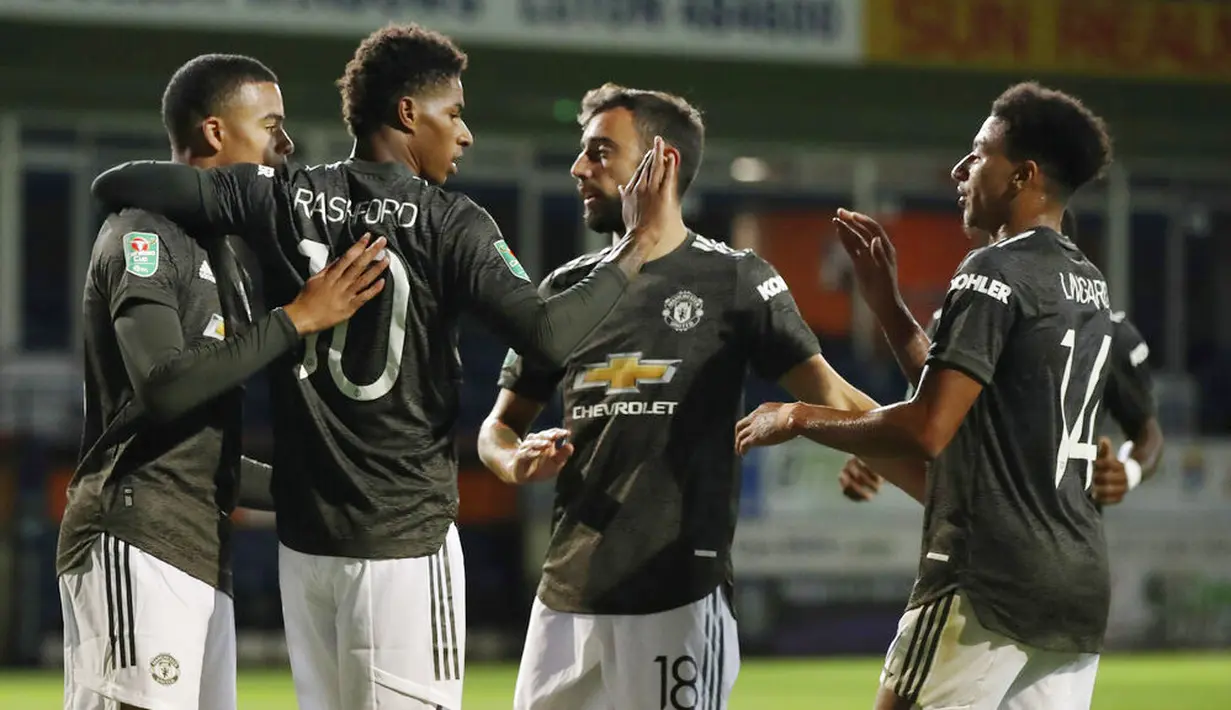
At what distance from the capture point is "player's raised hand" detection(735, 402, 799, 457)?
4.29 meters

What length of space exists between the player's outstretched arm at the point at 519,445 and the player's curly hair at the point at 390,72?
863mm

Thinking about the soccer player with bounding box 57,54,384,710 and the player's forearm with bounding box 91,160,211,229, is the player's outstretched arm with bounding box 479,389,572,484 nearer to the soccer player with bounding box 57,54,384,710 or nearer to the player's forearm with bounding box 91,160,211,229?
the soccer player with bounding box 57,54,384,710

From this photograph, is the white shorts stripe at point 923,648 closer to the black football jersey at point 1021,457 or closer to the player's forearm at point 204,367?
the black football jersey at point 1021,457

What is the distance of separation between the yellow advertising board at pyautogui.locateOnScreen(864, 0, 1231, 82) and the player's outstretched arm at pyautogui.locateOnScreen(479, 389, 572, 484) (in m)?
13.0

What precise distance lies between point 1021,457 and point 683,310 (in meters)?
0.98

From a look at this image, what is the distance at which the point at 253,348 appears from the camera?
12.7 ft

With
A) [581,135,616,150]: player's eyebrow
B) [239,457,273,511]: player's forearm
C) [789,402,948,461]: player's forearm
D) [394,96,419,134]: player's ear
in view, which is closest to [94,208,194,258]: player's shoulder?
[394,96,419,134]: player's ear

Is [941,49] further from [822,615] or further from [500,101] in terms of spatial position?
[822,615]

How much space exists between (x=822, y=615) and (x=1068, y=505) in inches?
455

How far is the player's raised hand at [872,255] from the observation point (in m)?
4.70

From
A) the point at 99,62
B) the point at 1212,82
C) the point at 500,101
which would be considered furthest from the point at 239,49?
the point at 1212,82

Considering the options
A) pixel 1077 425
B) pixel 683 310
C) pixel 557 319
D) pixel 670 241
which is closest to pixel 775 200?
pixel 670 241

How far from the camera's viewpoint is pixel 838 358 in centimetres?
1822

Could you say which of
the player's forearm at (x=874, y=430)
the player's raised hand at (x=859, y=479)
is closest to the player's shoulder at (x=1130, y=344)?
the player's raised hand at (x=859, y=479)
